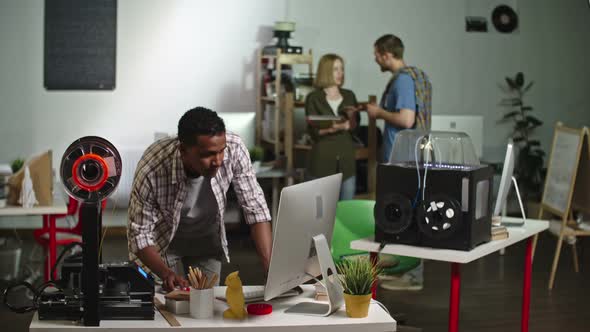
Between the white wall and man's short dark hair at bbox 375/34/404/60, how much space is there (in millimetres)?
2405

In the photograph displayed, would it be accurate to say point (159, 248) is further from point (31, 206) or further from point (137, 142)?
point (137, 142)

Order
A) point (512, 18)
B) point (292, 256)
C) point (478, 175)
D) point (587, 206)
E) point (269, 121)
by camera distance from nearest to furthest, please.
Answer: point (292, 256), point (478, 175), point (587, 206), point (269, 121), point (512, 18)

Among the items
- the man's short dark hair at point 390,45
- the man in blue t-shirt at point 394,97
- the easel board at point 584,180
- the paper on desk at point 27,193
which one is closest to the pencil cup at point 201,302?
the paper on desk at point 27,193

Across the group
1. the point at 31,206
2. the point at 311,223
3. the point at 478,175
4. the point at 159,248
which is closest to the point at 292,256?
the point at 311,223

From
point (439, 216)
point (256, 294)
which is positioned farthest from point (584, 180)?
point (256, 294)

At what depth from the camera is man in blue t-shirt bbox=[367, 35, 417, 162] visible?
589 centimetres

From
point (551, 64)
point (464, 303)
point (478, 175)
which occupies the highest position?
point (551, 64)

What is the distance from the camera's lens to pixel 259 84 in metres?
8.27

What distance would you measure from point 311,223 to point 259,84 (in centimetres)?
530

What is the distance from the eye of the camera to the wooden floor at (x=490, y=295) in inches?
209

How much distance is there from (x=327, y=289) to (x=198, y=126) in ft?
2.37

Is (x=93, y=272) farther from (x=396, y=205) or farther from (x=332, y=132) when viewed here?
(x=332, y=132)

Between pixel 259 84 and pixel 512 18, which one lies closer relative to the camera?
pixel 259 84

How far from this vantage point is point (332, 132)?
6855 mm
